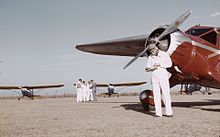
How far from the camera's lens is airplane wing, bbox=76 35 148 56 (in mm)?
10727

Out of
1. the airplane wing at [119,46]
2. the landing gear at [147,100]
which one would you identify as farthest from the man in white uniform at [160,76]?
the airplane wing at [119,46]

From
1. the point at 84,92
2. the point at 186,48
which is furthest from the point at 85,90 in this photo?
the point at 186,48

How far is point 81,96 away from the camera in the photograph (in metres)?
25.8

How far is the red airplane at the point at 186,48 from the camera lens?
833 centimetres

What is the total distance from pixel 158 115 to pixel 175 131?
2602 mm

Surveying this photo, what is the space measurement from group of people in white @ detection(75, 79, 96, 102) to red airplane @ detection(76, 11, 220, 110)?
582 inches

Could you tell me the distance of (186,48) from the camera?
8641 mm

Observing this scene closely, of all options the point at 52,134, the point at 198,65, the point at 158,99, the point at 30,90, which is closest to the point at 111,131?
the point at 52,134

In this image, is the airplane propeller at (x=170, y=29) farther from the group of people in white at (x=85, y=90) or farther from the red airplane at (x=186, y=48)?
the group of people in white at (x=85, y=90)

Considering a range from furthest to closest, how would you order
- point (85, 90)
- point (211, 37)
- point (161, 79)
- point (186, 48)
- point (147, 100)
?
point (85, 90) < point (211, 37) < point (147, 100) < point (186, 48) < point (161, 79)

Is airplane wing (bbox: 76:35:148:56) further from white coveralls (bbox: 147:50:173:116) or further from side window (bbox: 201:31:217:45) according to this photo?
white coveralls (bbox: 147:50:173:116)

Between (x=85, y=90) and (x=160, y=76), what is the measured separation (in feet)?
63.6

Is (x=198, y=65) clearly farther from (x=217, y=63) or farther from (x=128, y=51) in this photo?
(x=128, y=51)

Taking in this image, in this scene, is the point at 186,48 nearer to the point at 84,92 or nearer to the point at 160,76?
the point at 160,76
